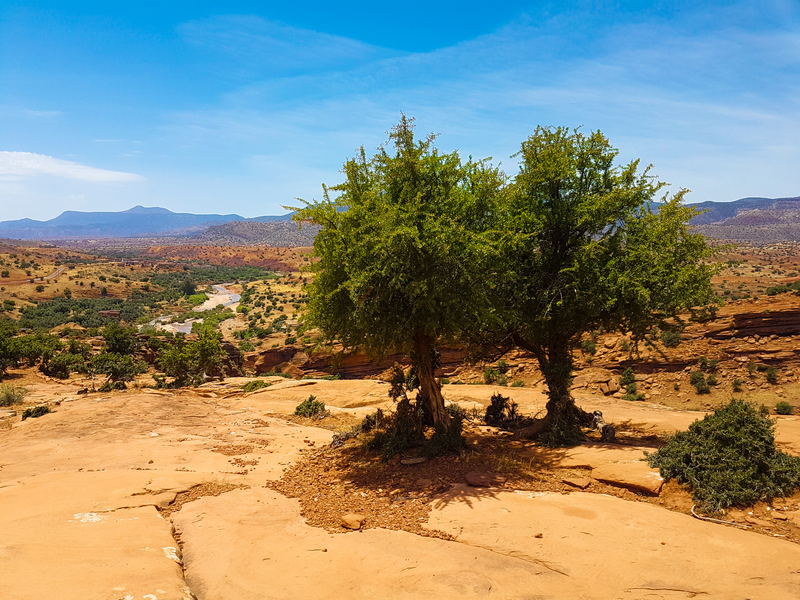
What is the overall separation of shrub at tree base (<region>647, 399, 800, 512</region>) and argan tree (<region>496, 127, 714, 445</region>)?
→ 11.3ft

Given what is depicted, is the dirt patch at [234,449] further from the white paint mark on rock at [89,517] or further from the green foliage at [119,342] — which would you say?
the green foliage at [119,342]

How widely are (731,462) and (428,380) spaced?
274 inches

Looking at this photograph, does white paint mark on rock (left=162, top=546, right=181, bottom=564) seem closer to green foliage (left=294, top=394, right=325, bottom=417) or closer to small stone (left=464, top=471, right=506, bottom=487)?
small stone (left=464, top=471, right=506, bottom=487)

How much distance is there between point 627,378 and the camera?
27.7 metres

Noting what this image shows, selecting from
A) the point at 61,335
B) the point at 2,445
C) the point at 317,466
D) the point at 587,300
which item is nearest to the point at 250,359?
the point at 61,335

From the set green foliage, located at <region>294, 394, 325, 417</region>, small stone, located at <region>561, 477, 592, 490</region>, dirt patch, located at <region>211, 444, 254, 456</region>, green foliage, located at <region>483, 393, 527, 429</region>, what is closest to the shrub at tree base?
small stone, located at <region>561, 477, 592, 490</region>

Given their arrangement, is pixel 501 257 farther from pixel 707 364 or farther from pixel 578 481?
pixel 707 364

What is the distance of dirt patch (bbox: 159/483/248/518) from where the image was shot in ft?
30.9

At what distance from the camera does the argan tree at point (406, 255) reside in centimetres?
1083

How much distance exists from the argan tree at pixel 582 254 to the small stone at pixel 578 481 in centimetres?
264

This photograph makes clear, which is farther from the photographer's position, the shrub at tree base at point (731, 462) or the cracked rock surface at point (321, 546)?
the shrub at tree base at point (731, 462)

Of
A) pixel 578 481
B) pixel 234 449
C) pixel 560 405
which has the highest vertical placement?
pixel 560 405

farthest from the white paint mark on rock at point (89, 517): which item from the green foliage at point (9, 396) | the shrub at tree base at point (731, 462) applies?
the green foliage at point (9, 396)

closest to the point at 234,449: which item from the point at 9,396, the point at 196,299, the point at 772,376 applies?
the point at 9,396
